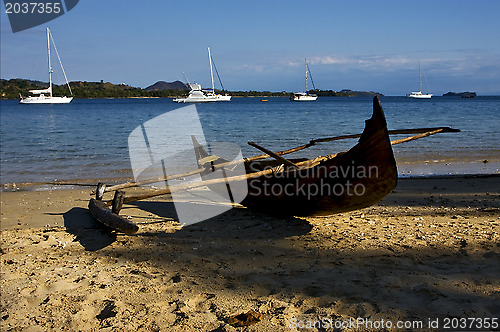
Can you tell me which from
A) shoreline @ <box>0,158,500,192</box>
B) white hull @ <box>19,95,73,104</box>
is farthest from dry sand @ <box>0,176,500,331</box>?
white hull @ <box>19,95,73,104</box>

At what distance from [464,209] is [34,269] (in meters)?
5.59

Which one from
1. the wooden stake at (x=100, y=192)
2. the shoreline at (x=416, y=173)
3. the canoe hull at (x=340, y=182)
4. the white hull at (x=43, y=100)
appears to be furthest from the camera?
the white hull at (x=43, y=100)

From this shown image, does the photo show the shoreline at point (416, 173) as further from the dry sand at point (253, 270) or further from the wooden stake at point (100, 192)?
the wooden stake at point (100, 192)

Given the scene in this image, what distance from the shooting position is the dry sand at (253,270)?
2949 millimetres

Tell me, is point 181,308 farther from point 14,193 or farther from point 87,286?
point 14,193

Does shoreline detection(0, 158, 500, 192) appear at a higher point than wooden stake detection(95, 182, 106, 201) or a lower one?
lower

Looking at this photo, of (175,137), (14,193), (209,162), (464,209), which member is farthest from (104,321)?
(175,137)

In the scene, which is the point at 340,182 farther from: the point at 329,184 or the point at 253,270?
the point at 253,270

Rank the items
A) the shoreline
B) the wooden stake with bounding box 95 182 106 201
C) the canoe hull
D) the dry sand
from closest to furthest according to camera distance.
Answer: the dry sand < the canoe hull < the wooden stake with bounding box 95 182 106 201 < the shoreline

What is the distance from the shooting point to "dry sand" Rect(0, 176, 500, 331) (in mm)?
2949

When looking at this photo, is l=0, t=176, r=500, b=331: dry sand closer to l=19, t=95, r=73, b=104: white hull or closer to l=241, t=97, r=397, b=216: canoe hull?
l=241, t=97, r=397, b=216: canoe hull

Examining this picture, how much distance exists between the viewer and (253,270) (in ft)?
12.4

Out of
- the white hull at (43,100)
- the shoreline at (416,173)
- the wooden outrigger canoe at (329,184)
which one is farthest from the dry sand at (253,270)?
the white hull at (43,100)

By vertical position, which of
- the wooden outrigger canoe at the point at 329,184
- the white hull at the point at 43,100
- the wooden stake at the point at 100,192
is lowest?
the wooden stake at the point at 100,192
